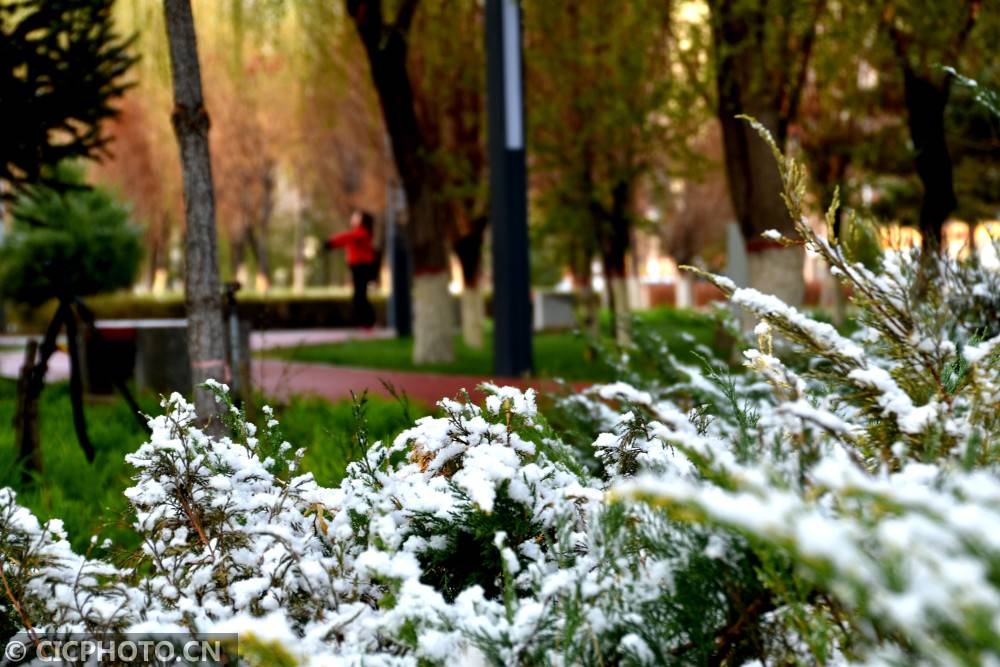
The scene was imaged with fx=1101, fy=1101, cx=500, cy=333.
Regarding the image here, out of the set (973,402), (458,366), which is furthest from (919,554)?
(458,366)

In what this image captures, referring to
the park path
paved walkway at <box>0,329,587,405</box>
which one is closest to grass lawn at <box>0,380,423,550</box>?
paved walkway at <box>0,329,587,405</box>

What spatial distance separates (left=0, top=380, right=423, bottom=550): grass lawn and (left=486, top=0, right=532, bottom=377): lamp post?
3432 mm

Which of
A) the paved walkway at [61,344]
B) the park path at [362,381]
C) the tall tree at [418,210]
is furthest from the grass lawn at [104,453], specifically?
the tall tree at [418,210]

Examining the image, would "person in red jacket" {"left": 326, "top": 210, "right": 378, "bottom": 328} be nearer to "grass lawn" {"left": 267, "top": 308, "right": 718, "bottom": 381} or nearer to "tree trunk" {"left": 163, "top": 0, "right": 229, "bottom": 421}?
"grass lawn" {"left": 267, "top": 308, "right": 718, "bottom": 381}

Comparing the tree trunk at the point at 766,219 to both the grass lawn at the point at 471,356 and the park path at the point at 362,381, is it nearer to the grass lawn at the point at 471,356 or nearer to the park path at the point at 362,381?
the grass lawn at the point at 471,356

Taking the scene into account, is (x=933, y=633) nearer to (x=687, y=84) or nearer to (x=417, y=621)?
(x=417, y=621)

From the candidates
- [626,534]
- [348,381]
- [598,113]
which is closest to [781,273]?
[348,381]

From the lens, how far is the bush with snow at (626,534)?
1.16 metres

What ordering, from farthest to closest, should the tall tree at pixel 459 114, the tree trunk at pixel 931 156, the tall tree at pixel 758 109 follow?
1. the tall tree at pixel 459 114
2. the tall tree at pixel 758 109
3. the tree trunk at pixel 931 156

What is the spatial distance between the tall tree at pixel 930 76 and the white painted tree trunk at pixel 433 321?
663cm

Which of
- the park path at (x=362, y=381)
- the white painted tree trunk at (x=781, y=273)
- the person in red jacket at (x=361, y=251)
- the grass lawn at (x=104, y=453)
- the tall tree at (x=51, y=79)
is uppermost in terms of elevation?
the tall tree at (x=51, y=79)

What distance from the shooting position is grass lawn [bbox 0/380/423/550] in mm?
4324

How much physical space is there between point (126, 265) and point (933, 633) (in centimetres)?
3075

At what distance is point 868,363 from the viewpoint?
1.96 meters
